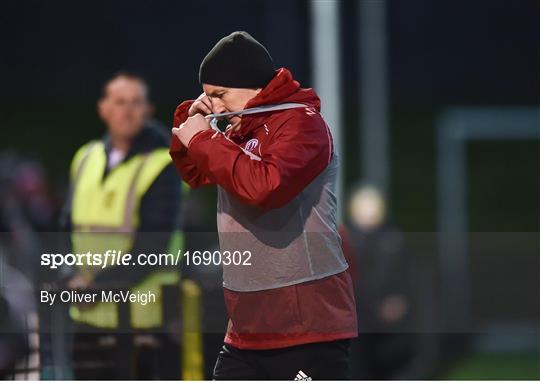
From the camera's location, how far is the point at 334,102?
5410 mm

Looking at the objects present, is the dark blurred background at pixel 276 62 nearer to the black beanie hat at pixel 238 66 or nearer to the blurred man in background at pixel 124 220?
the blurred man in background at pixel 124 220

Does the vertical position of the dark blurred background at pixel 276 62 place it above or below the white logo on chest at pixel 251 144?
above

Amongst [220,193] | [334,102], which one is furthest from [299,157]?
[334,102]

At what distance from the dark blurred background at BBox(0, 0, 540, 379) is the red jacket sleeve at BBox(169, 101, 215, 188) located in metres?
0.72

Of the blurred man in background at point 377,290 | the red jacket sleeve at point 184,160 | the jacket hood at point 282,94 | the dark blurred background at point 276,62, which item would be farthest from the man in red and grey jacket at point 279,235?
the blurred man in background at point 377,290

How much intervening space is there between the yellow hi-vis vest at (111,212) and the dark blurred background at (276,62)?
0.16 m

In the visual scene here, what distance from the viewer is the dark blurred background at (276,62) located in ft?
13.3

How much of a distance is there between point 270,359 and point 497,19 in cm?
214

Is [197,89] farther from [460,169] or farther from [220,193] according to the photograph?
[460,169]

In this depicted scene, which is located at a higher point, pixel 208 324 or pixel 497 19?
pixel 497 19

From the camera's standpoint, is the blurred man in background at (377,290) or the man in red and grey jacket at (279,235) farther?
the blurred man in background at (377,290)

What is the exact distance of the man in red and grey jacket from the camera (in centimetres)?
295

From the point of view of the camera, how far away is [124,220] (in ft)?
12.8
